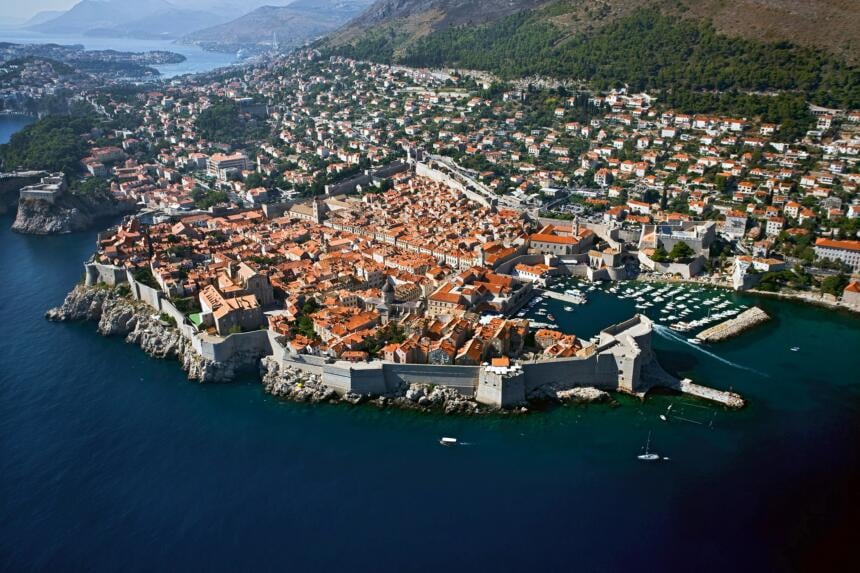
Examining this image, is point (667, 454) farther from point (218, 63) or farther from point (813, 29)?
point (218, 63)

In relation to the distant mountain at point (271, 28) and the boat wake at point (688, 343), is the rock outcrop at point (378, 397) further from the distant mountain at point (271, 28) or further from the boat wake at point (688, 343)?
the distant mountain at point (271, 28)

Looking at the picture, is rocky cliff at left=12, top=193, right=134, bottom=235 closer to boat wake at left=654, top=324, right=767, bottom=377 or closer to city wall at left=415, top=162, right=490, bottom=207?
city wall at left=415, top=162, right=490, bottom=207

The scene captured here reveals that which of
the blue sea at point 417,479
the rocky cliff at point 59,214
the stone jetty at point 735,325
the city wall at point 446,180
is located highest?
the city wall at point 446,180

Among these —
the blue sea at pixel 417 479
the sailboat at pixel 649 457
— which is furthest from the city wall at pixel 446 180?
the sailboat at pixel 649 457

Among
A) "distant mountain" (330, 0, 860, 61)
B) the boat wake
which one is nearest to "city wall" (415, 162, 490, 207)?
the boat wake

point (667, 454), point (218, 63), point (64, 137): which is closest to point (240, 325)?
point (667, 454)

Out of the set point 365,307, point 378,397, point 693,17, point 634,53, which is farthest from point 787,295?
point 693,17
